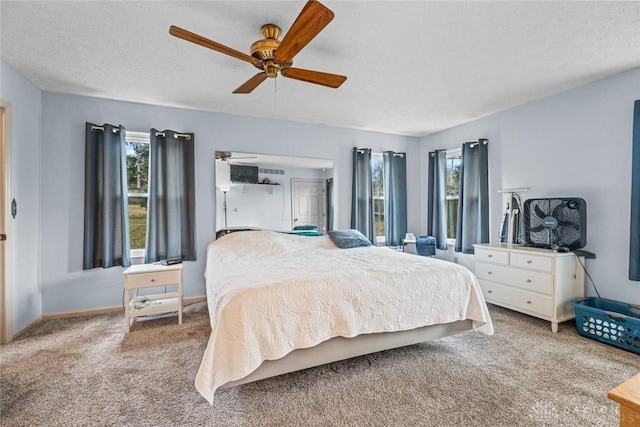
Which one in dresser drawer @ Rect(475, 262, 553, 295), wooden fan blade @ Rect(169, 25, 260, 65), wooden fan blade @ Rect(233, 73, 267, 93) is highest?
wooden fan blade @ Rect(233, 73, 267, 93)

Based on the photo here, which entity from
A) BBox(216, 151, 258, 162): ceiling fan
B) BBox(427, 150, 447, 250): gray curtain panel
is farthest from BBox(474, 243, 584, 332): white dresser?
BBox(216, 151, 258, 162): ceiling fan

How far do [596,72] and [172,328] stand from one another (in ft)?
15.5

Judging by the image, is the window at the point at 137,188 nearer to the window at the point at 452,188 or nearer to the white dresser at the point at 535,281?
the white dresser at the point at 535,281

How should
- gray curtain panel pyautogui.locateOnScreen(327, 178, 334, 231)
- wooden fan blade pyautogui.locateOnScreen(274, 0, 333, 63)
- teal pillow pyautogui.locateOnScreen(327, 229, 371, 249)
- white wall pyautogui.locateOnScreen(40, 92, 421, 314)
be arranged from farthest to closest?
1. gray curtain panel pyautogui.locateOnScreen(327, 178, 334, 231)
2. teal pillow pyautogui.locateOnScreen(327, 229, 371, 249)
3. white wall pyautogui.locateOnScreen(40, 92, 421, 314)
4. wooden fan blade pyautogui.locateOnScreen(274, 0, 333, 63)

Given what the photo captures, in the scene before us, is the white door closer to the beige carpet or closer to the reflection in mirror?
the reflection in mirror

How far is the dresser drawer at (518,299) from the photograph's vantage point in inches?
110

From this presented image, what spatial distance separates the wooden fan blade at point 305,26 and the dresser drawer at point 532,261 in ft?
9.47

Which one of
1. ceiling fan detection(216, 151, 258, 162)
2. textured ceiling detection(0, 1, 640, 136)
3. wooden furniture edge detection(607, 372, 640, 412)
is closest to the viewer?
wooden furniture edge detection(607, 372, 640, 412)

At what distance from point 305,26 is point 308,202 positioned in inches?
109

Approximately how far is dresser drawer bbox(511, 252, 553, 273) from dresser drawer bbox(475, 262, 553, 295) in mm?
52

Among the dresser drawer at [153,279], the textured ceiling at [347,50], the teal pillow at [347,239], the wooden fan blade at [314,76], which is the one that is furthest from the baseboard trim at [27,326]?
the wooden fan blade at [314,76]

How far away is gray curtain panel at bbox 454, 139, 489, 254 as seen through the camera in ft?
12.9

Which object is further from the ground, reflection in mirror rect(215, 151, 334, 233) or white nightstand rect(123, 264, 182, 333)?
reflection in mirror rect(215, 151, 334, 233)

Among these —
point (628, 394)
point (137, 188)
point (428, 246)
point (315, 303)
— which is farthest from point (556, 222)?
point (137, 188)
